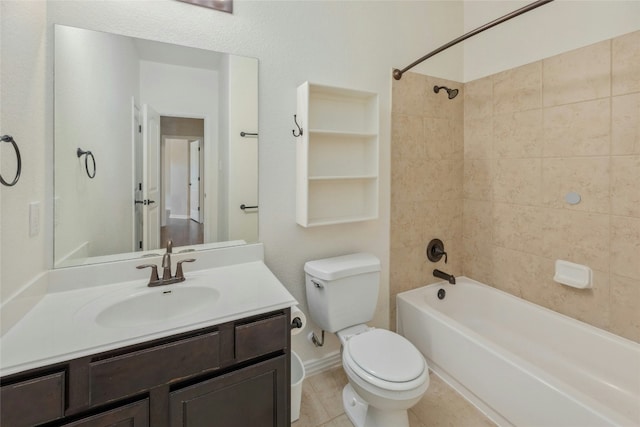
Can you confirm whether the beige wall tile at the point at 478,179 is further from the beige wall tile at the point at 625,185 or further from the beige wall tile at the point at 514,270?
the beige wall tile at the point at 625,185

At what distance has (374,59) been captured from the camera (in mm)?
1947

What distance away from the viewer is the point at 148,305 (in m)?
1.24

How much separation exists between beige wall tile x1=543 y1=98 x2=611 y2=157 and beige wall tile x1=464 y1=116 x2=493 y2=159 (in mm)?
373

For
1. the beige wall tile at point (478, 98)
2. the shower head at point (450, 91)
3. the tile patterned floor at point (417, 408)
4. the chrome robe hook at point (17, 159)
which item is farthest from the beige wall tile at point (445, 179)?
the chrome robe hook at point (17, 159)

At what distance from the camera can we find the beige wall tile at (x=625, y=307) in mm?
1534

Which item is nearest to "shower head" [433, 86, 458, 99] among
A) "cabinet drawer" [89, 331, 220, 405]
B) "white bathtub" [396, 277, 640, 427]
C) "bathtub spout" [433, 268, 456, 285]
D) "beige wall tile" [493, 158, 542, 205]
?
"beige wall tile" [493, 158, 542, 205]

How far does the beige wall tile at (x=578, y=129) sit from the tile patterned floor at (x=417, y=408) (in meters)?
1.61

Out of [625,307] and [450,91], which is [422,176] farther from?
[625,307]

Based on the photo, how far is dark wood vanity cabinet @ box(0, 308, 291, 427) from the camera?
0.79 m

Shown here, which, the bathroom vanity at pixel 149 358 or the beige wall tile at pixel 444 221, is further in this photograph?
the beige wall tile at pixel 444 221

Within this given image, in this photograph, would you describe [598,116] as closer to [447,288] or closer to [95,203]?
[447,288]

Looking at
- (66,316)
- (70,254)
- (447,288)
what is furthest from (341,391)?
(70,254)

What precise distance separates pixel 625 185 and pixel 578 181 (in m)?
0.20

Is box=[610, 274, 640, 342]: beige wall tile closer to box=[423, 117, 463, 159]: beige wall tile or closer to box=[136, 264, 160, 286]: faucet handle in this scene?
box=[423, 117, 463, 159]: beige wall tile
